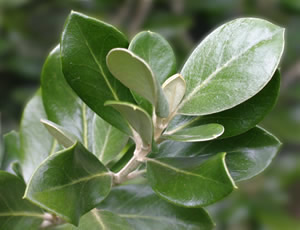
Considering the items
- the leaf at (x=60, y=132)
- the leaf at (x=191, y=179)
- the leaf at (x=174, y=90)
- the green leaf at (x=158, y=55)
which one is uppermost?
the green leaf at (x=158, y=55)

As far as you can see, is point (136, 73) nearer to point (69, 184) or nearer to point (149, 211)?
point (69, 184)

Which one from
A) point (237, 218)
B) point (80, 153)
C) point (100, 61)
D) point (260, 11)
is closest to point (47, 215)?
point (80, 153)

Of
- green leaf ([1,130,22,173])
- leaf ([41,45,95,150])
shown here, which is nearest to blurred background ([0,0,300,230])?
green leaf ([1,130,22,173])

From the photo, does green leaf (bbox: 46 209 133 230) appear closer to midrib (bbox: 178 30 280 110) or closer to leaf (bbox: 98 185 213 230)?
leaf (bbox: 98 185 213 230)

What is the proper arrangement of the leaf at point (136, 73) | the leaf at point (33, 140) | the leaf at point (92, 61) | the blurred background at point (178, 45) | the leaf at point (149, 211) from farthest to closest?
the blurred background at point (178, 45) < the leaf at point (33, 140) < the leaf at point (149, 211) < the leaf at point (92, 61) < the leaf at point (136, 73)

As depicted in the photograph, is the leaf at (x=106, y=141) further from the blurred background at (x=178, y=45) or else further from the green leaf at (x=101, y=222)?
the blurred background at (x=178, y=45)

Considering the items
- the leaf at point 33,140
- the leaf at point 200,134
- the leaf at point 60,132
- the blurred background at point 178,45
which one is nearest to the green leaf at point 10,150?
the leaf at point 33,140

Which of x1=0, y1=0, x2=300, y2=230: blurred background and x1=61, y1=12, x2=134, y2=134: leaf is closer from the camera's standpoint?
x1=61, y1=12, x2=134, y2=134: leaf

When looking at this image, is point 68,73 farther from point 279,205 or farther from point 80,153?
point 279,205
